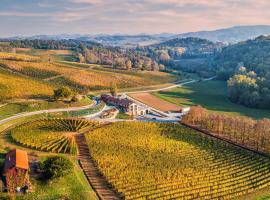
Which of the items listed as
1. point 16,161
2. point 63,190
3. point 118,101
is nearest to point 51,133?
point 16,161

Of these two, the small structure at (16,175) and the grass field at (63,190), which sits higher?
the small structure at (16,175)

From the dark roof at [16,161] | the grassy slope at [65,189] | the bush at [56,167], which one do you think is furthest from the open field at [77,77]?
the grassy slope at [65,189]

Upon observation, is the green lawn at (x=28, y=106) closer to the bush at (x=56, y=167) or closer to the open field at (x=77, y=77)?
the open field at (x=77, y=77)

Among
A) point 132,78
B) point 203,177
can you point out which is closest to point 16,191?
point 203,177

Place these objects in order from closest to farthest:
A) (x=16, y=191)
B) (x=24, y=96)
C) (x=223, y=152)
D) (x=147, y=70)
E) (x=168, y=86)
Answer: (x=16, y=191), (x=223, y=152), (x=24, y=96), (x=168, y=86), (x=147, y=70)

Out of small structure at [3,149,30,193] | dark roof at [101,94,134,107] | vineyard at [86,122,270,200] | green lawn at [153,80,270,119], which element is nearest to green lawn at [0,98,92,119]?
dark roof at [101,94,134,107]

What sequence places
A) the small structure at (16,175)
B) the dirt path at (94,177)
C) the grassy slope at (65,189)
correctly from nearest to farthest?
the grassy slope at (65,189) < the small structure at (16,175) < the dirt path at (94,177)

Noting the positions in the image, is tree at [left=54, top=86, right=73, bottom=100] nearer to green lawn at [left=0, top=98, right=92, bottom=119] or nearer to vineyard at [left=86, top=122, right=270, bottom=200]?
green lawn at [left=0, top=98, right=92, bottom=119]

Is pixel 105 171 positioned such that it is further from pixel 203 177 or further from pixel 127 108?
pixel 127 108
